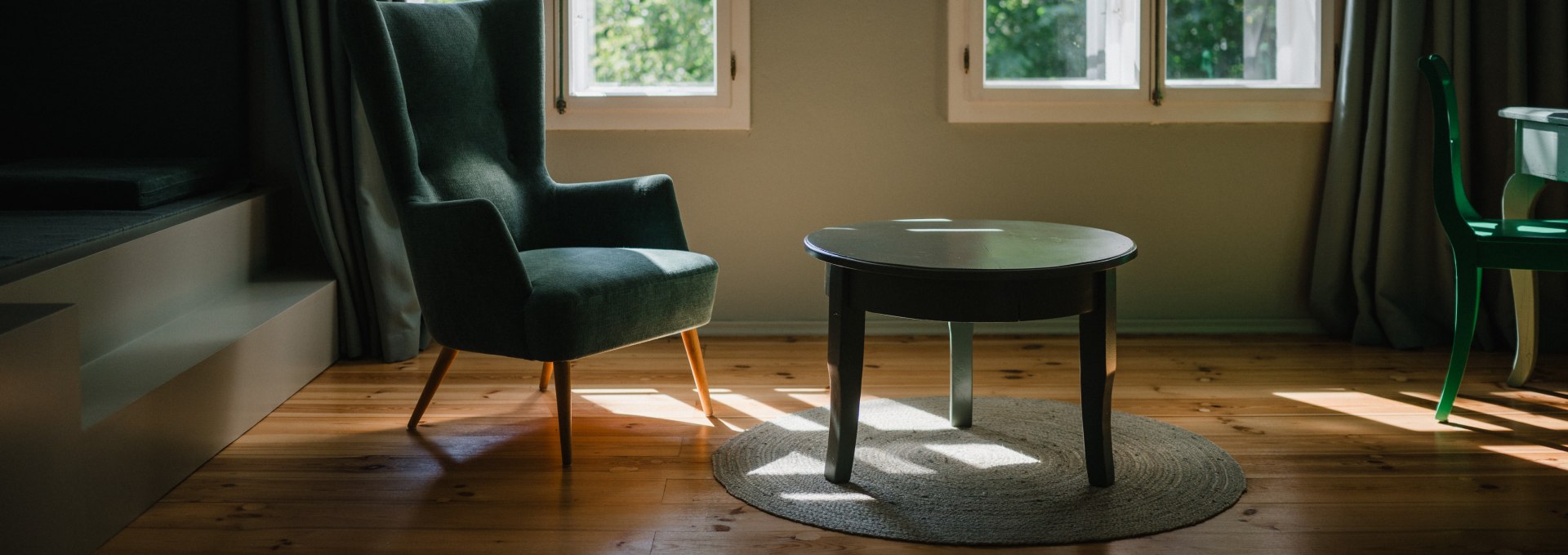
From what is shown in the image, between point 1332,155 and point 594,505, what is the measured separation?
8.08 feet

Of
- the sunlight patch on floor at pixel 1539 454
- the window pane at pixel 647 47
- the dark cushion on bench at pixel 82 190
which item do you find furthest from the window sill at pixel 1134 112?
the dark cushion on bench at pixel 82 190

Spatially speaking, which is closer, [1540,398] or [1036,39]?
[1540,398]

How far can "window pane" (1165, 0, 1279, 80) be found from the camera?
11.6 feet

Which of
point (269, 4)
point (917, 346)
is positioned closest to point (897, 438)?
point (917, 346)

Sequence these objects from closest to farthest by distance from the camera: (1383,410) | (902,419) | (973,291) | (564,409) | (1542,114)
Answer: (973,291), (564,409), (1542,114), (902,419), (1383,410)

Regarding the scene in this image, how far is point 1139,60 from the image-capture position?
3475mm

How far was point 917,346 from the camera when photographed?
345 cm

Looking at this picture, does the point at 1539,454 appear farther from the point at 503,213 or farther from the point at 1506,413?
the point at 503,213

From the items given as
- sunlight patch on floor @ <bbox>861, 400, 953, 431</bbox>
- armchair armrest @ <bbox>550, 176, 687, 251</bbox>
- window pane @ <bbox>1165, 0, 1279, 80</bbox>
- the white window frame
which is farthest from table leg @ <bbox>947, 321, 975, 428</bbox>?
window pane @ <bbox>1165, 0, 1279, 80</bbox>

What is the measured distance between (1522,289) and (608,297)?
2.17 m

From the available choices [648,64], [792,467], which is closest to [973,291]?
[792,467]

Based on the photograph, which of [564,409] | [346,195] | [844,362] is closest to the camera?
[844,362]

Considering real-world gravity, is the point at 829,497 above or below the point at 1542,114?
below

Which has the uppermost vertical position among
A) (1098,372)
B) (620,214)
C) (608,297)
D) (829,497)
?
(620,214)
